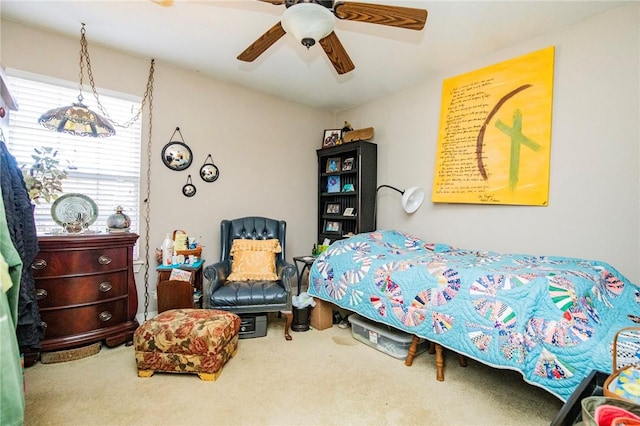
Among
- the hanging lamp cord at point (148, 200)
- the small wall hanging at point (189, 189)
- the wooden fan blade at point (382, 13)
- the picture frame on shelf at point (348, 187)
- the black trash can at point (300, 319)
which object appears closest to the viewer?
the wooden fan blade at point (382, 13)

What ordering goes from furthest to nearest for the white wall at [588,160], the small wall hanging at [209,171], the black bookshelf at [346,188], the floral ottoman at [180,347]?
the black bookshelf at [346,188] → the small wall hanging at [209,171] → the white wall at [588,160] → the floral ottoman at [180,347]

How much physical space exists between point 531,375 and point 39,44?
405 centimetres

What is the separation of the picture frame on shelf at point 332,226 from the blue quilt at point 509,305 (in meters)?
1.39

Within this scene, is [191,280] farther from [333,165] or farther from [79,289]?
[333,165]

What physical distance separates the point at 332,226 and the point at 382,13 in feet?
9.05

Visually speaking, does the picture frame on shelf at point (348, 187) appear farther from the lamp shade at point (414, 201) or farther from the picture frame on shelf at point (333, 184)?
the lamp shade at point (414, 201)

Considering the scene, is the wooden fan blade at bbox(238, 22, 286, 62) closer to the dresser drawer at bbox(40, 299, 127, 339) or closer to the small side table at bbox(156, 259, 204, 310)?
the small side table at bbox(156, 259, 204, 310)

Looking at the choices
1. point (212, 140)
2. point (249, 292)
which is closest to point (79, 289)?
point (249, 292)

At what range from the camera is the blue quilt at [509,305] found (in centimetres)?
143

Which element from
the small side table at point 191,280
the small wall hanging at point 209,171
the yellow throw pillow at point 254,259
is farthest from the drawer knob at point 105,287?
the small wall hanging at point 209,171

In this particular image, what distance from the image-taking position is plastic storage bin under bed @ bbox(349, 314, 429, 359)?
227 centimetres

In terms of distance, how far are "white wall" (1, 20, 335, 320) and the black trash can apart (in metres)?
1.20

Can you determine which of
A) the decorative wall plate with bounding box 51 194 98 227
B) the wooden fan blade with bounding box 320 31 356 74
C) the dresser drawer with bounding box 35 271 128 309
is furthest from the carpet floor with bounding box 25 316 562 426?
the wooden fan blade with bounding box 320 31 356 74

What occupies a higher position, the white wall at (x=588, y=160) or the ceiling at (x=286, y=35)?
the ceiling at (x=286, y=35)
